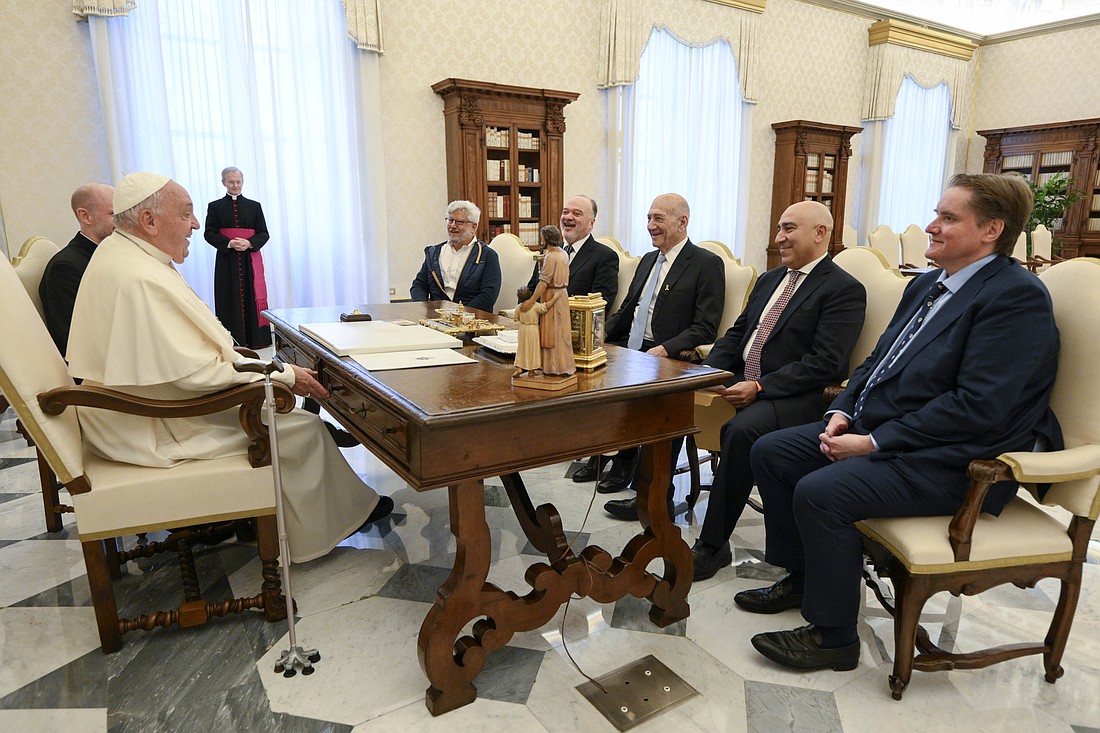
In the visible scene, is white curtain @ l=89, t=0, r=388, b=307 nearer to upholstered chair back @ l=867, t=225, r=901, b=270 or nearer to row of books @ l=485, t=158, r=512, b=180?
row of books @ l=485, t=158, r=512, b=180

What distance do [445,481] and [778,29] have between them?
8780mm

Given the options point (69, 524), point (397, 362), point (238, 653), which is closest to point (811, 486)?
point (397, 362)

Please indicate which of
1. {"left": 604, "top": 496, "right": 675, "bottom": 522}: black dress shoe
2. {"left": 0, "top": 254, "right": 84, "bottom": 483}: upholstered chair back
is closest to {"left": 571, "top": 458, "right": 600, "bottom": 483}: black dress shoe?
{"left": 604, "top": 496, "right": 675, "bottom": 522}: black dress shoe

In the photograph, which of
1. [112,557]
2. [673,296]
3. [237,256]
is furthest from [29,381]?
[237,256]

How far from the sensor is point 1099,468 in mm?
1706

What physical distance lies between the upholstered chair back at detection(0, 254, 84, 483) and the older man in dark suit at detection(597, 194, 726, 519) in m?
1.98

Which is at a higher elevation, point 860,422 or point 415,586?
point 860,422

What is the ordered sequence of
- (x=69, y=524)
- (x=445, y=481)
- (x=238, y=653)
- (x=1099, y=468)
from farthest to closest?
(x=69, y=524), (x=238, y=653), (x=1099, y=468), (x=445, y=481)

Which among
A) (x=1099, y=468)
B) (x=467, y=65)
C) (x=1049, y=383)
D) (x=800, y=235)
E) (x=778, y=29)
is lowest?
(x=1099, y=468)

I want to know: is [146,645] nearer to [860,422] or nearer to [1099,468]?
[860,422]

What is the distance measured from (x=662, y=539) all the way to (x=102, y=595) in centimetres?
165

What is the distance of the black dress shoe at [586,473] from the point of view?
336 centimetres

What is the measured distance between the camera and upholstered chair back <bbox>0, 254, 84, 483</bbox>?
1818 mm

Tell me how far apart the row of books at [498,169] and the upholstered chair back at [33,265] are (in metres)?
3.83
